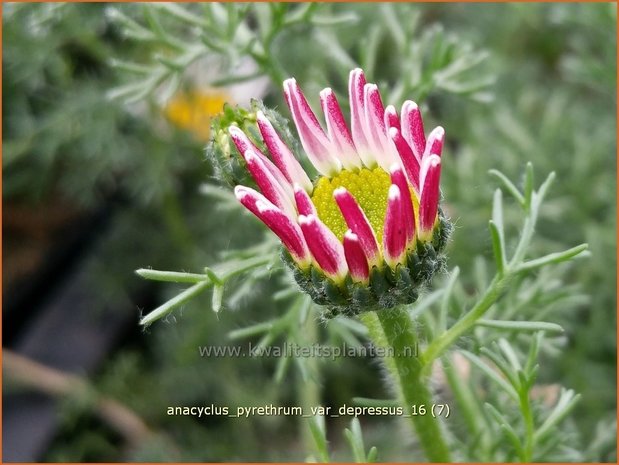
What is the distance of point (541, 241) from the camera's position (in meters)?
1.92

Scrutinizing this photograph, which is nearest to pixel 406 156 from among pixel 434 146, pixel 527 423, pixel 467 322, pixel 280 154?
pixel 434 146

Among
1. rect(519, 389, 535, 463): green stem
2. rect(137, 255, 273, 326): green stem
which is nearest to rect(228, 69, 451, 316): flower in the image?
rect(137, 255, 273, 326): green stem

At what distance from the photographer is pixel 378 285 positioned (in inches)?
31.7

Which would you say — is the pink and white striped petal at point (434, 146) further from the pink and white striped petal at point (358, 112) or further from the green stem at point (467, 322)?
the green stem at point (467, 322)

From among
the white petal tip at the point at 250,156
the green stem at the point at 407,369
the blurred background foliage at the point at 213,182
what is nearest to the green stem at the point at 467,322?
the green stem at the point at 407,369

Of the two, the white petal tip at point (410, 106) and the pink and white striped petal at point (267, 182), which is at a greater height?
the white petal tip at point (410, 106)

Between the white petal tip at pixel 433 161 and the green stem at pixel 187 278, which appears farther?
the green stem at pixel 187 278

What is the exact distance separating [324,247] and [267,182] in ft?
0.33

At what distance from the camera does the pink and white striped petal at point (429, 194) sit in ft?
2.51

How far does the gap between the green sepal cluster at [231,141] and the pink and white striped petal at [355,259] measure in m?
0.23

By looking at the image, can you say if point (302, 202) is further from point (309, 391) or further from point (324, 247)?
point (309, 391)

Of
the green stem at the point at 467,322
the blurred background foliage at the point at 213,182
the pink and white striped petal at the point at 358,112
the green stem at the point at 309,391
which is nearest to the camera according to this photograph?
the pink and white striped petal at the point at 358,112

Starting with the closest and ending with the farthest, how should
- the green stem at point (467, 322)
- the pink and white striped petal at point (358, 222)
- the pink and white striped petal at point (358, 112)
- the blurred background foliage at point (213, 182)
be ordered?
1. the pink and white striped petal at point (358, 222)
2. the pink and white striped petal at point (358, 112)
3. the green stem at point (467, 322)
4. the blurred background foliage at point (213, 182)

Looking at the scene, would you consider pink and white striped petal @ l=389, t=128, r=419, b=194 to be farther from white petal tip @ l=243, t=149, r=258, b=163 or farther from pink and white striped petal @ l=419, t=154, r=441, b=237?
white petal tip @ l=243, t=149, r=258, b=163
